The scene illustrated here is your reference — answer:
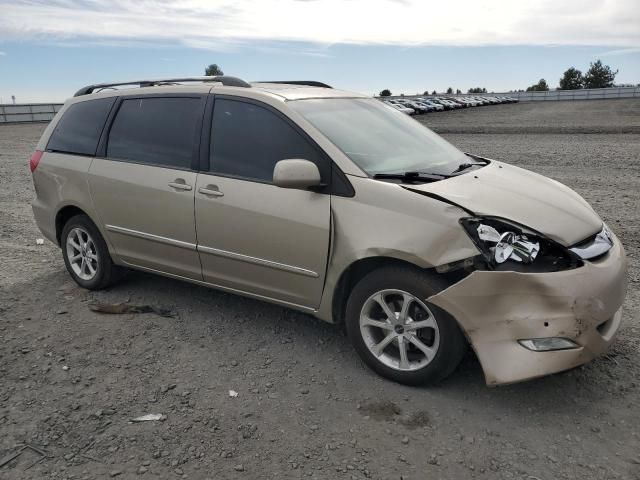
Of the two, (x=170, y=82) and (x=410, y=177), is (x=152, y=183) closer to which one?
(x=170, y=82)

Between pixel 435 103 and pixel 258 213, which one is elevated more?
pixel 258 213

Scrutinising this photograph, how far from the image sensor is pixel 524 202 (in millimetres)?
3484

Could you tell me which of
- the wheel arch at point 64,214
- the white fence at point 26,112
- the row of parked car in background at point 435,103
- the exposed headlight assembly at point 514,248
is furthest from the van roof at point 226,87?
the white fence at point 26,112

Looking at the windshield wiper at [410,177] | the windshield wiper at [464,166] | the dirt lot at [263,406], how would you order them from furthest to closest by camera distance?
the windshield wiper at [464,166] < the windshield wiper at [410,177] < the dirt lot at [263,406]

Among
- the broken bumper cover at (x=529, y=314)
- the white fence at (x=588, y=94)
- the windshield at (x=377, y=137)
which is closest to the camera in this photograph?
the broken bumper cover at (x=529, y=314)

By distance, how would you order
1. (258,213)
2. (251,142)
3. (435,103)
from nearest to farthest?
(258,213), (251,142), (435,103)

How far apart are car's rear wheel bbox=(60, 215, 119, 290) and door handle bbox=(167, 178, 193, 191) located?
3.90ft

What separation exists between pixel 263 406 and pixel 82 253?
284 cm

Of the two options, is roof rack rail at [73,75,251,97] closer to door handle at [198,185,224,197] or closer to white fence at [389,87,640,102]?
door handle at [198,185,224,197]

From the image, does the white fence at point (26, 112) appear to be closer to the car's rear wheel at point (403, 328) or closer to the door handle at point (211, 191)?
the door handle at point (211, 191)

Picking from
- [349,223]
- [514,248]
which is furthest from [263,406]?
[514,248]

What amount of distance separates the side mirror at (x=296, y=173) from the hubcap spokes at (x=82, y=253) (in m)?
2.45

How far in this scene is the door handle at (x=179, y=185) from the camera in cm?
428

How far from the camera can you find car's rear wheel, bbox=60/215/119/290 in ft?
16.9
